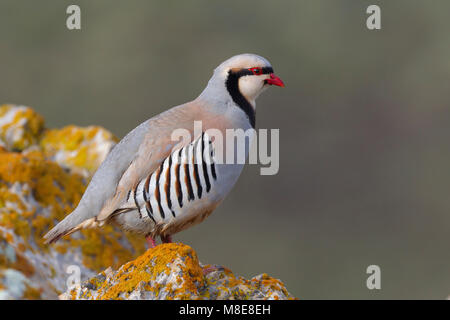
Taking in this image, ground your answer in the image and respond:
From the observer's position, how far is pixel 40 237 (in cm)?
584

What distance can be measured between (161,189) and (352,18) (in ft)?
71.7

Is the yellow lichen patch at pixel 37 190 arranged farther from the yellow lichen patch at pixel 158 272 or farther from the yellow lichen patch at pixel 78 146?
the yellow lichen patch at pixel 158 272

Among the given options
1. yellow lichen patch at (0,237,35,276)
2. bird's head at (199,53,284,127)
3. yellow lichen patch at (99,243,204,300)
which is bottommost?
yellow lichen patch at (0,237,35,276)

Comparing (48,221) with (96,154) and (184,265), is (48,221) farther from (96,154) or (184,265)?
(184,265)

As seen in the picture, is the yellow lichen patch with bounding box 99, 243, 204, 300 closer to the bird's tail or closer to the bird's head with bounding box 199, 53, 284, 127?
the bird's tail

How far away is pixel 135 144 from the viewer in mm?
5402

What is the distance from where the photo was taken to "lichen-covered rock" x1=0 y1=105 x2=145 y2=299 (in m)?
5.26

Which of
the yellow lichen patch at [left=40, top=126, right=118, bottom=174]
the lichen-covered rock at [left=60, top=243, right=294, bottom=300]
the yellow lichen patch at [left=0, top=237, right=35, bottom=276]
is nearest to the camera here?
the lichen-covered rock at [left=60, top=243, right=294, bottom=300]

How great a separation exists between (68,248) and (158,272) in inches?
71.1

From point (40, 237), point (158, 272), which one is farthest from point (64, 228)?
point (158, 272)

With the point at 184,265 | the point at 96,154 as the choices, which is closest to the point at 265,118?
the point at 96,154

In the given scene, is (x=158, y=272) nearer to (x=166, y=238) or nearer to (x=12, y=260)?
(x=166, y=238)

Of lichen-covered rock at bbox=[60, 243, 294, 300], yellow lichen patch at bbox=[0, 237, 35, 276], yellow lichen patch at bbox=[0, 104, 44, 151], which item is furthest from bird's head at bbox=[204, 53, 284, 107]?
yellow lichen patch at bbox=[0, 104, 44, 151]

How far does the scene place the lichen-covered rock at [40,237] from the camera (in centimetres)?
526
